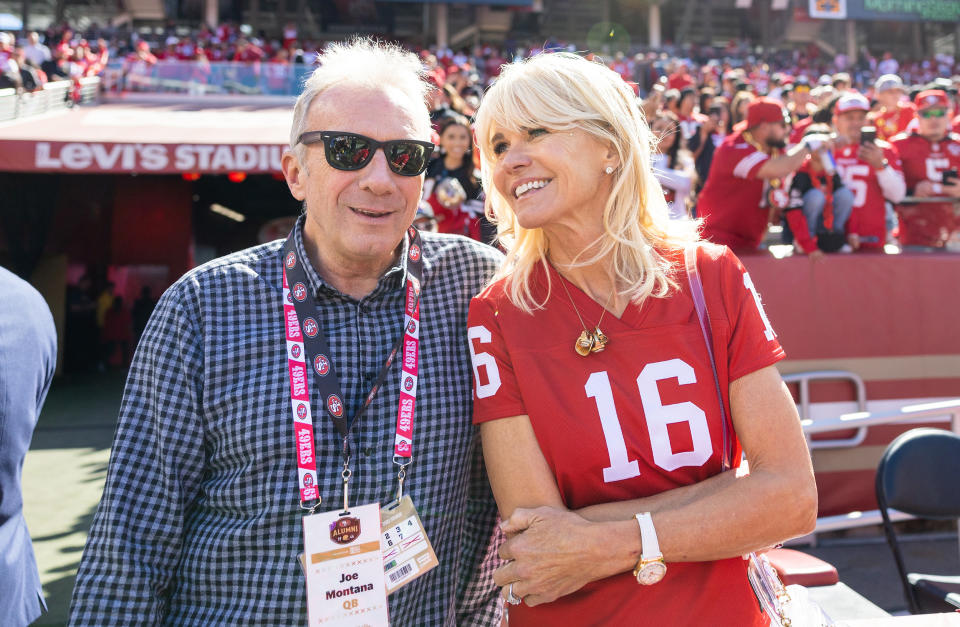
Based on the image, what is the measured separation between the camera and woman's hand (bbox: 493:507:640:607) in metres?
1.52

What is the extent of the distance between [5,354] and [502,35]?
3806cm

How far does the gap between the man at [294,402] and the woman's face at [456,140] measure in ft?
12.5

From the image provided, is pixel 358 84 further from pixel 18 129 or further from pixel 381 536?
pixel 18 129

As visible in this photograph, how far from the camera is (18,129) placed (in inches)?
416

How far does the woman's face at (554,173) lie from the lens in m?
1.77

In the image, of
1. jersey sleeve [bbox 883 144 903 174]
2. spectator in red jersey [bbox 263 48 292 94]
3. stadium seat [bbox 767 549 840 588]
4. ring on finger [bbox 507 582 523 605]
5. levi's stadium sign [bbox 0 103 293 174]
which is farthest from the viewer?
spectator in red jersey [bbox 263 48 292 94]

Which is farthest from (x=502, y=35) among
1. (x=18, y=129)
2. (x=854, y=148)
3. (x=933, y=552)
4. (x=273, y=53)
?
(x=933, y=552)

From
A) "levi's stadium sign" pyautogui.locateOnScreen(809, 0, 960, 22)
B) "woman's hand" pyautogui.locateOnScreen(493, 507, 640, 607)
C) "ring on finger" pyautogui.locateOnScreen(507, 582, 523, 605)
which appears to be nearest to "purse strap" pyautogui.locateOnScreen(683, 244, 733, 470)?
"woman's hand" pyautogui.locateOnScreen(493, 507, 640, 607)

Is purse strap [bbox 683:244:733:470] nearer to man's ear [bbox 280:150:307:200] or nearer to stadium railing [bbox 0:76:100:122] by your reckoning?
man's ear [bbox 280:150:307:200]

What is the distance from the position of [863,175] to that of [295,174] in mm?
5662

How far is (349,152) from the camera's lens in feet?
5.92

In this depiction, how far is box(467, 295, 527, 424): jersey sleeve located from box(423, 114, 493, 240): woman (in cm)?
363

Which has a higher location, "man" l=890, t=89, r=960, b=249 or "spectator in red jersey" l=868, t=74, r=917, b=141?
"spectator in red jersey" l=868, t=74, r=917, b=141

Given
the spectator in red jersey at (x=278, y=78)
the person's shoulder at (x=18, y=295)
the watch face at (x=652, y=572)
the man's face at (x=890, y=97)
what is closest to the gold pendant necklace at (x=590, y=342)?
the watch face at (x=652, y=572)
